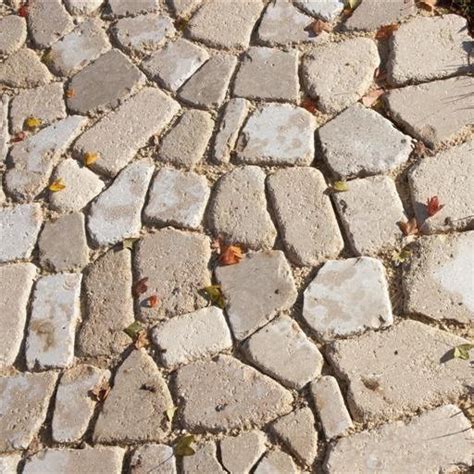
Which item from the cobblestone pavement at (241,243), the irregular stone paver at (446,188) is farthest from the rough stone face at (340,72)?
the irregular stone paver at (446,188)

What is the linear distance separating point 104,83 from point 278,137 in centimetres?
101

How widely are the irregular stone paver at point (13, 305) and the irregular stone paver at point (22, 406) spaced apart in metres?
0.12

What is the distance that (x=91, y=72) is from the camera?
4.21 metres

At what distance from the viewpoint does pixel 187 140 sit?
12.4 ft

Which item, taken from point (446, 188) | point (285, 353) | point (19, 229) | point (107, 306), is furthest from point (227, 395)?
point (19, 229)

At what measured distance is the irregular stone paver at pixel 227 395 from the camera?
9.68 ft

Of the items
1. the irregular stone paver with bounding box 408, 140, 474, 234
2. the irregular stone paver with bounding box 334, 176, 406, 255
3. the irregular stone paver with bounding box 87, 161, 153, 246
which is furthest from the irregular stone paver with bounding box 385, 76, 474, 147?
the irregular stone paver with bounding box 87, 161, 153, 246

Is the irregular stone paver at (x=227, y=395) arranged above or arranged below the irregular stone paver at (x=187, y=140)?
below

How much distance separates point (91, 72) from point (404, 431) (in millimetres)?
2419

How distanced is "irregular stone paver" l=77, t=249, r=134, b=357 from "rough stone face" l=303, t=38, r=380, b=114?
1127 millimetres

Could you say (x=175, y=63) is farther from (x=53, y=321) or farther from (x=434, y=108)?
(x=53, y=321)

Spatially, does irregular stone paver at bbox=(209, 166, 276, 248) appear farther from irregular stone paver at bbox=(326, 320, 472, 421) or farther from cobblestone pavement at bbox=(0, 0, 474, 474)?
irregular stone paver at bbox=(326, 320, 472, 421)

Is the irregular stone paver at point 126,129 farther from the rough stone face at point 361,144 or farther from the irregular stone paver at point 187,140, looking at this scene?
the rough stone face at point 361,144

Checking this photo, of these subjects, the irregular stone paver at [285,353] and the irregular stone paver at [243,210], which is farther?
the irregular stone paver at [243,210]
